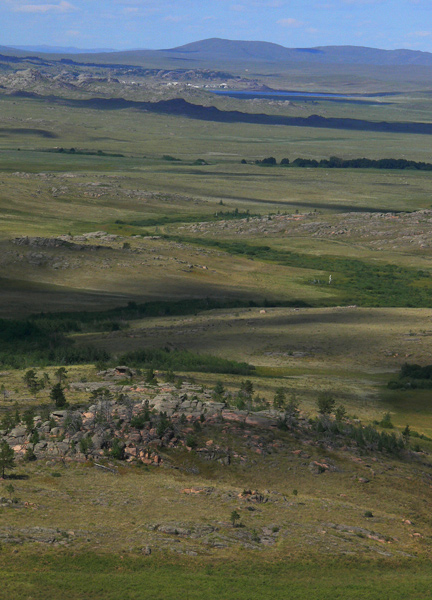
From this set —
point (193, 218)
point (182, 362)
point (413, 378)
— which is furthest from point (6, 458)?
point (193, 218)

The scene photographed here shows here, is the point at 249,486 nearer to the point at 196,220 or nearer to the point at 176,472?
the point at 176,472

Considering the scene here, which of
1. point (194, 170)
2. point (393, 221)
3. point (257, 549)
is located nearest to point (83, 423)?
point (257, 549)

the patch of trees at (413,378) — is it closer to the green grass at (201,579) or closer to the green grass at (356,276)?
the green grass at (201,579)

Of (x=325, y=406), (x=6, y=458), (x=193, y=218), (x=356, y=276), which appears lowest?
(x=356, y=276)

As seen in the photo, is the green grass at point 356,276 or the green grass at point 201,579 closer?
the green grass at point 201,579

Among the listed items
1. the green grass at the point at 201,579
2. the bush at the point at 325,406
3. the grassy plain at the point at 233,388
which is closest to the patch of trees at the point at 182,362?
the grassy plain at the point at 233,388

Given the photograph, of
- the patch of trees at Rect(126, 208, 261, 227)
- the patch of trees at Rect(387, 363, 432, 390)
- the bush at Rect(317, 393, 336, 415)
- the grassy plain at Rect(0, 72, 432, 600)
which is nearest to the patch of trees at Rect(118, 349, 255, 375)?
the grassy plain at Rect(0, 72, 432, 600)

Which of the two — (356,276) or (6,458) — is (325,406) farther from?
(356,276)

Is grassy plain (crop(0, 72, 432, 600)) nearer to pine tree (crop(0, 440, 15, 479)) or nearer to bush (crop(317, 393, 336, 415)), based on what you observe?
pine tree (crop(0, 440, 15, 479))
